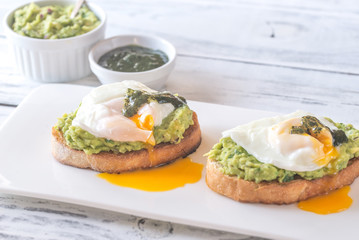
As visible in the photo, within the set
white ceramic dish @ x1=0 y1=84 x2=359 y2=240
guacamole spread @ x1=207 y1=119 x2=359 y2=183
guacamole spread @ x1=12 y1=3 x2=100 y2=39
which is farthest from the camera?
guacamole spread @ x1=12 y1=3 x2=100 y2=39

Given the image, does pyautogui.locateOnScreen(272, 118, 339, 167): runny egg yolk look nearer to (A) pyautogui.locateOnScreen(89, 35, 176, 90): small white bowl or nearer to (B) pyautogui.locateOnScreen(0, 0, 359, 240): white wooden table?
(B) pyautogui.locateOnScreen(0, 0, 359, 240): white wooden table

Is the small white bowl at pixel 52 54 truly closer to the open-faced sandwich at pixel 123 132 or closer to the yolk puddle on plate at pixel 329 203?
the open-faced sandwich at pixel 123 132

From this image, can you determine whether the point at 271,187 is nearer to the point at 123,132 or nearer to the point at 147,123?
the point at 147,123

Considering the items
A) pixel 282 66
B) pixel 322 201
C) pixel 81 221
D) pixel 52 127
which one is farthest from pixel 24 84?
pixel 322 201

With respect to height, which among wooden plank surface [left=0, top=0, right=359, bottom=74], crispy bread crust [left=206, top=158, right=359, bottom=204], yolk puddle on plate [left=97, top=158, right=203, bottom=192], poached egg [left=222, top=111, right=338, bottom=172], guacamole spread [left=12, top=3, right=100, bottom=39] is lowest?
wooden plank surface [left=0, top=0, right=359, bottom=74]

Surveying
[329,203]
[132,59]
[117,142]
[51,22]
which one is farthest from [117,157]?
[51,22]

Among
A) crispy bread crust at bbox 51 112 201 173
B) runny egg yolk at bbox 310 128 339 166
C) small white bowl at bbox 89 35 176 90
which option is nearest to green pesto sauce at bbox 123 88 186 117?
crispy bread crust at bbox 51 112 201 173

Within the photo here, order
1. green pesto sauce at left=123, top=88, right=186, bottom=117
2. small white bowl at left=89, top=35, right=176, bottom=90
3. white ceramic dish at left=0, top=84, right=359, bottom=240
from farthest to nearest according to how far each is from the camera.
A: small white bowl at left=89, top=35, right=176, bottom=90 < green pesto sauce at left=123, top=88, right=186, bottom=117 < white ceramic dish at left=0, top=84, right=359, bottom=240
